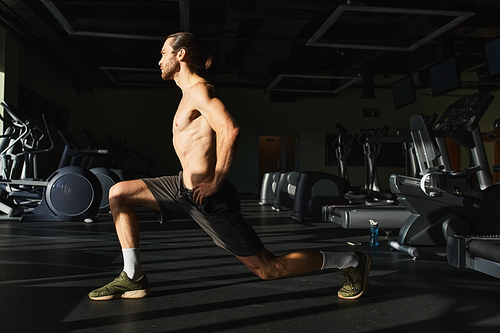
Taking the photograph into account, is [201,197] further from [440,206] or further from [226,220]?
[440,206]

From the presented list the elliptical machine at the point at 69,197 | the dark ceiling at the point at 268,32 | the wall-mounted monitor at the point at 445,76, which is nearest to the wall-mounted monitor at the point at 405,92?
the dark ceiling at the point at 268,32

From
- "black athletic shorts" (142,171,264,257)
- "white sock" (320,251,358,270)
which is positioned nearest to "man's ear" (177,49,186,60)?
"black athletic shorts" (142,171,264,257)

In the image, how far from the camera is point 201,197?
196 centimetres

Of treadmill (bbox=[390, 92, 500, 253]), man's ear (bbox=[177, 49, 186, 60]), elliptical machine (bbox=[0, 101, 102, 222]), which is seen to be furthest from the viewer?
elliptical machine (bbox=[0, 101, 102, 222])

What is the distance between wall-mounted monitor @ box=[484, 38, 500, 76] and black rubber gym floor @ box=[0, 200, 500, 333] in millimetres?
4102

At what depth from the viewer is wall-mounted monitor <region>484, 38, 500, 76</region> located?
6668 millimetres

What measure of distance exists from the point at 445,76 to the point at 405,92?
5.59ft

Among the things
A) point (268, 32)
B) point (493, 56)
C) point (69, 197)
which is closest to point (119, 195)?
point (69, 197)

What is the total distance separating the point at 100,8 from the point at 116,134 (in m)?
5.42

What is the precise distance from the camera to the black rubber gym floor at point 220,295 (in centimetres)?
190

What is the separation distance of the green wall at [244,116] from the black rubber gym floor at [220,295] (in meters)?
9.37

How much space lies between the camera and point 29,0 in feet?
23.1

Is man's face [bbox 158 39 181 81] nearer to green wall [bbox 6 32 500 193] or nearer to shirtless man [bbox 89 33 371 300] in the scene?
shirtless man [bbox 89 33 371 300]

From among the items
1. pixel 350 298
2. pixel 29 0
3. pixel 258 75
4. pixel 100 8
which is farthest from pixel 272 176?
pixel 350 298
